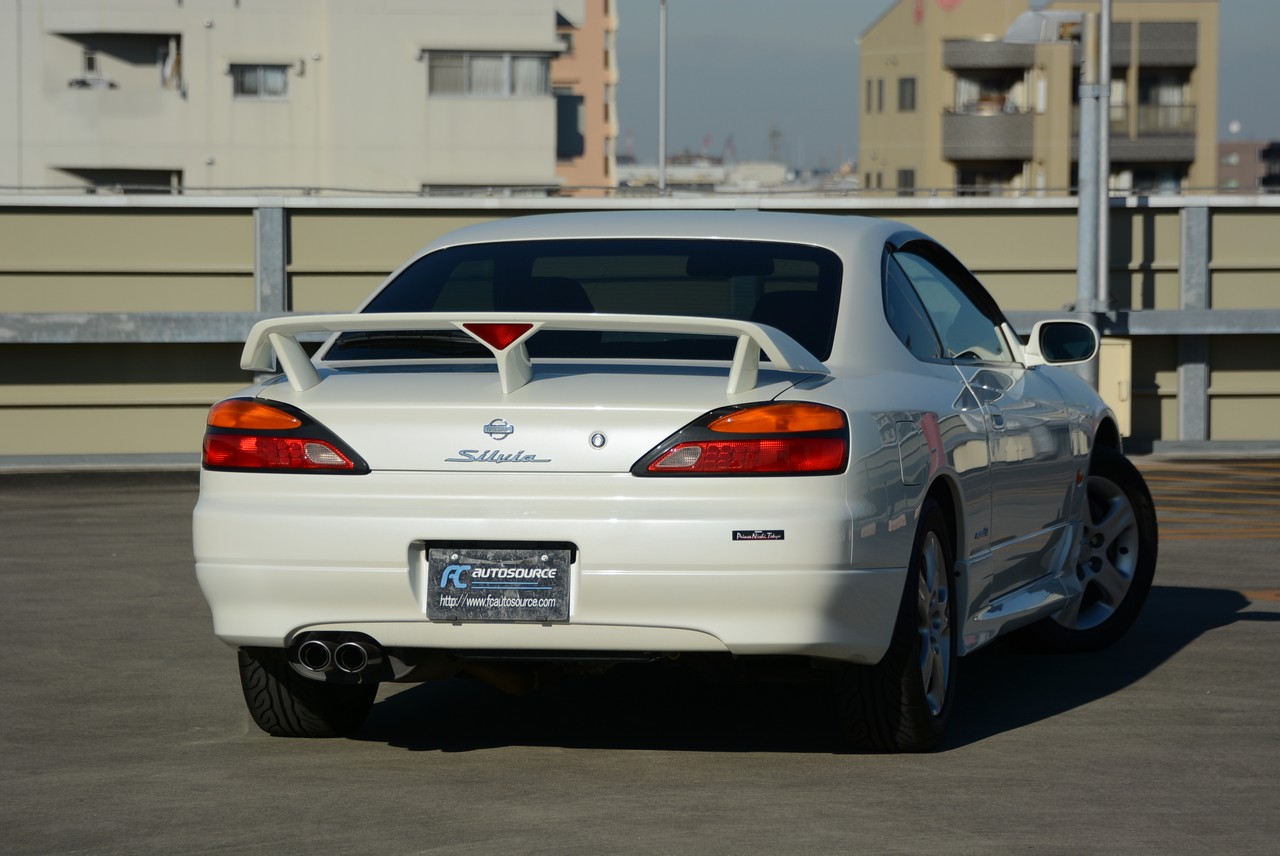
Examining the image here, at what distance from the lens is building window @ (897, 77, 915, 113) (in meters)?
67.4

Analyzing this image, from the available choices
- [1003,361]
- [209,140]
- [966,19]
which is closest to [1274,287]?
[1003,361]

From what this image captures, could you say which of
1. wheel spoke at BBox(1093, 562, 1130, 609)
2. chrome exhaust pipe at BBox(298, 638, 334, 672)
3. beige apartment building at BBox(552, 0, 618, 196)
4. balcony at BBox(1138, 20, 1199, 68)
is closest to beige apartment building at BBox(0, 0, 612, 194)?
beige apartment building at BBox(552, 0, 618, 196)

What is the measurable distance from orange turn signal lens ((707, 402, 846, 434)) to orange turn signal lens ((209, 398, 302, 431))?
3.67 ft

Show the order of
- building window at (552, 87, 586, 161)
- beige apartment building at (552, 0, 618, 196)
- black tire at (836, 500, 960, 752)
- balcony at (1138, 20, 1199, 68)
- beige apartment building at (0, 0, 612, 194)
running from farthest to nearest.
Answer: beige apartment building at (552, 0, 618, 196)
balcony at (1138, 20, 1199, 68)
building window at (552, 87, 586, 161)
beige apartment building at (0, 0, 612, 194)
black tire at (836, 500, 960, 752)

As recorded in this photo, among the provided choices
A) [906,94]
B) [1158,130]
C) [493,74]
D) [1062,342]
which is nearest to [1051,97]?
[1158,130]

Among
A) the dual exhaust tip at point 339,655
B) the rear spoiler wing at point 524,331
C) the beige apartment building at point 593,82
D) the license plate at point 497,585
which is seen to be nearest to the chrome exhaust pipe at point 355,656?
the dual exhaust tip at point 339,655

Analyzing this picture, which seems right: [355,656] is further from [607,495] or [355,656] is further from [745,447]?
[745,447]

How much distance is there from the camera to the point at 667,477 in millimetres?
4914

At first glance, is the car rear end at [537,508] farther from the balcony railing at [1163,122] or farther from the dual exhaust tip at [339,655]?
the balcony railing at [1163,122]

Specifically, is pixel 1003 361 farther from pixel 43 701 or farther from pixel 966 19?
pixel 966 19

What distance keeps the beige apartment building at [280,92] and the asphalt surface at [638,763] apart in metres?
38.4

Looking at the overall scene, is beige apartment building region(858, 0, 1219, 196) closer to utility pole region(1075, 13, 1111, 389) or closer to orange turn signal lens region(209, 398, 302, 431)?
utility pole region(1075, 13, 1111, 389)

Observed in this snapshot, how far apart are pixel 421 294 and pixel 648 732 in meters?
1.49

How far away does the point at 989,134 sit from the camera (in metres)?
64.7
